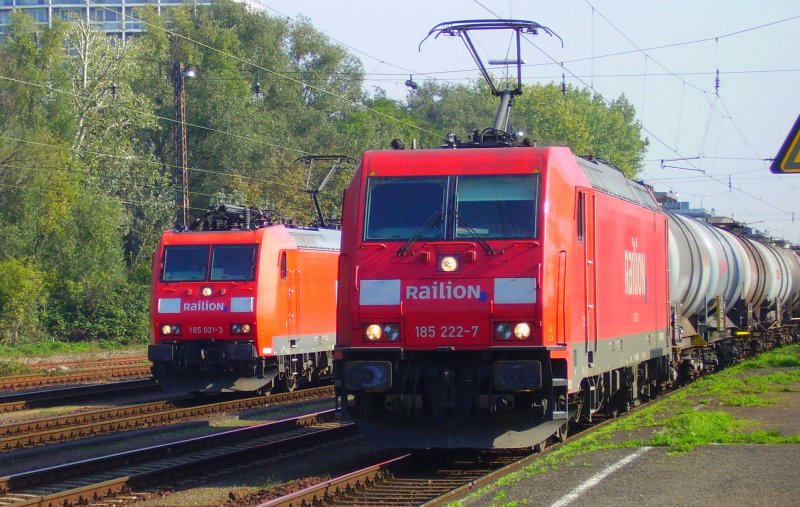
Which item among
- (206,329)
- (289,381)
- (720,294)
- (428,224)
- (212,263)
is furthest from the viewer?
(720,294)

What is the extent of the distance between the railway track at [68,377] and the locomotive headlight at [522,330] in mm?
16564

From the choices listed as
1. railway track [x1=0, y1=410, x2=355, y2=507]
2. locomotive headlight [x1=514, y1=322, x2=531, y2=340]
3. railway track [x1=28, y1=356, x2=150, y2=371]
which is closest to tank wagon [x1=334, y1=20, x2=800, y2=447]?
locomotive headlight [x1=514, y1=322, x2=531, y2=340]

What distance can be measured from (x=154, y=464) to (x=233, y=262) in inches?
291

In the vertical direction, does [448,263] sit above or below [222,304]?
above

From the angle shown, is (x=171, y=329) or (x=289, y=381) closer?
(x=171, y=329)

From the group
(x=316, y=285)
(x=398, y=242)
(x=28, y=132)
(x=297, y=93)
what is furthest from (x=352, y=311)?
(x=297, y=93)

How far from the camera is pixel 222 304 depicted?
20109 millimetres

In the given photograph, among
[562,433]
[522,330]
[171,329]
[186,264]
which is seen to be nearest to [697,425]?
[562,433]

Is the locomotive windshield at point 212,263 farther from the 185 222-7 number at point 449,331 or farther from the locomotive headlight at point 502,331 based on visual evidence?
the locomotive headlight at point 502,331

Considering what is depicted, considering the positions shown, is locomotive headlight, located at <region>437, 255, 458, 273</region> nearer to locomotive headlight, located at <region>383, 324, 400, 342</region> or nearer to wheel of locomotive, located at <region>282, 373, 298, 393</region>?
locomotive headlight, located at <region>383, 324, 400, 342</region>

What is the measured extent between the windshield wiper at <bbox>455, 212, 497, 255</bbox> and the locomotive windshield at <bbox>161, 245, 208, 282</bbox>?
9512 mm

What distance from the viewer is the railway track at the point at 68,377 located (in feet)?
83.4

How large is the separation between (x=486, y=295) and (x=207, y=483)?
12.1 feet

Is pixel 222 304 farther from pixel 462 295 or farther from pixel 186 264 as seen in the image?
pixel 462 295
